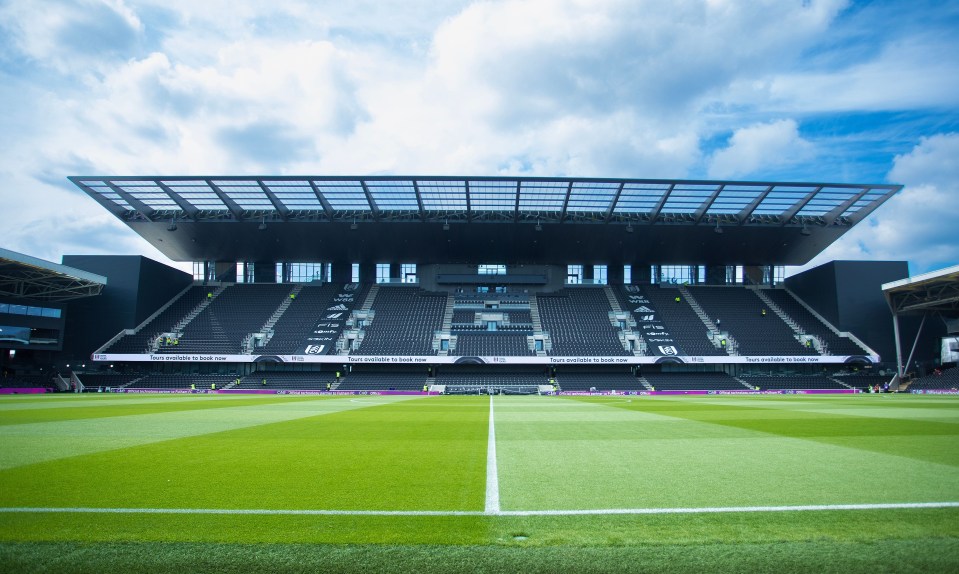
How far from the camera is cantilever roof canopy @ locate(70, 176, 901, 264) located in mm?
46750

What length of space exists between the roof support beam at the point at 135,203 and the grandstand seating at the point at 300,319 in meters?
16.4

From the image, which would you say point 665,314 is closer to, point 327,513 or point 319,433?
point 319,433

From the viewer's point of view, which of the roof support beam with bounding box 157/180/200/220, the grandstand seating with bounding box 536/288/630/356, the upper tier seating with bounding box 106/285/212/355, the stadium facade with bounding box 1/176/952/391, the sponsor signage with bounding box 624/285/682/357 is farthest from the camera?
the grandstand seating with bounding box 536/288/630/356

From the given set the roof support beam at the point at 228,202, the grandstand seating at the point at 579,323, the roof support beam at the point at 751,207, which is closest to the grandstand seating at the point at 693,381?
the grandstand seating at the point at 579,323

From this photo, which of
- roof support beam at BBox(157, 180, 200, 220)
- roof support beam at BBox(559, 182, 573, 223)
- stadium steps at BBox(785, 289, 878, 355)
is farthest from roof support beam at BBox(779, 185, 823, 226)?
roof support beam at BBox(157, 180, 200, 220)

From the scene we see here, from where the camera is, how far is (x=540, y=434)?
41.7ft

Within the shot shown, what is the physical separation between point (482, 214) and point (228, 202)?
2429 centimetres

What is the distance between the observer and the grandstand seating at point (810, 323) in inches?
2112

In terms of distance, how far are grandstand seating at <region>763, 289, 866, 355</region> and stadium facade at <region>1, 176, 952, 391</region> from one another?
0.29m

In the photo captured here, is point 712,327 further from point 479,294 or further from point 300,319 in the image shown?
point 300,319

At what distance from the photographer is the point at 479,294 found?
64875mm

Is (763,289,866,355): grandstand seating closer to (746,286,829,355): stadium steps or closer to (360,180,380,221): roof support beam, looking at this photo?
(746,286,829,355): stadium steps

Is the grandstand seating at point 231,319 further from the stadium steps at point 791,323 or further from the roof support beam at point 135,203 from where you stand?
the stadium steps at point 791,323

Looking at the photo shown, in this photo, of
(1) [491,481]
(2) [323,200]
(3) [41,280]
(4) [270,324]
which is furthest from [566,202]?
(3) [41,280]
